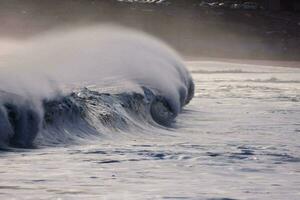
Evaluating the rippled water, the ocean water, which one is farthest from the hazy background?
the rippled water

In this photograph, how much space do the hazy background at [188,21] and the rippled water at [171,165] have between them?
42909 millimetres

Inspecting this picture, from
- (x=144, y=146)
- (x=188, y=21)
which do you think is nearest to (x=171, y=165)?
(x=144, y=146)

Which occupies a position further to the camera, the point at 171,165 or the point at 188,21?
the point at 188,21

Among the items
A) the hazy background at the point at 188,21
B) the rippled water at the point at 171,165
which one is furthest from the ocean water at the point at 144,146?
the hazy background at the point at 188,21

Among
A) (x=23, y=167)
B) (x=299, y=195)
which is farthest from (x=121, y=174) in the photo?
(x=299, y=195)

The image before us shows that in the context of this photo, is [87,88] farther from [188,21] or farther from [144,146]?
[188,21]

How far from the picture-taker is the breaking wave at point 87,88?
36.9ft

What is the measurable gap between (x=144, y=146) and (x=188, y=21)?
50587 millimetres

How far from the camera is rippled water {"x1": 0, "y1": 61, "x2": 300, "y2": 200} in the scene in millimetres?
8609

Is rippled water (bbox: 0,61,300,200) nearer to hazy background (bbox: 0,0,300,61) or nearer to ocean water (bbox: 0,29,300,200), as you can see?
ocean water (bbox: 0,29,300,200)

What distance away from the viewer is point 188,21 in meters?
61.9

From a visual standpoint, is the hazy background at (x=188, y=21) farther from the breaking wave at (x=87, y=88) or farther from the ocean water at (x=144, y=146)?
the ocean water at (x=144, y=146)

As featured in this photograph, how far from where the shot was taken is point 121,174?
940cm

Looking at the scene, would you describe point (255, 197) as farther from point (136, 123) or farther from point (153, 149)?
point (136, 123)
